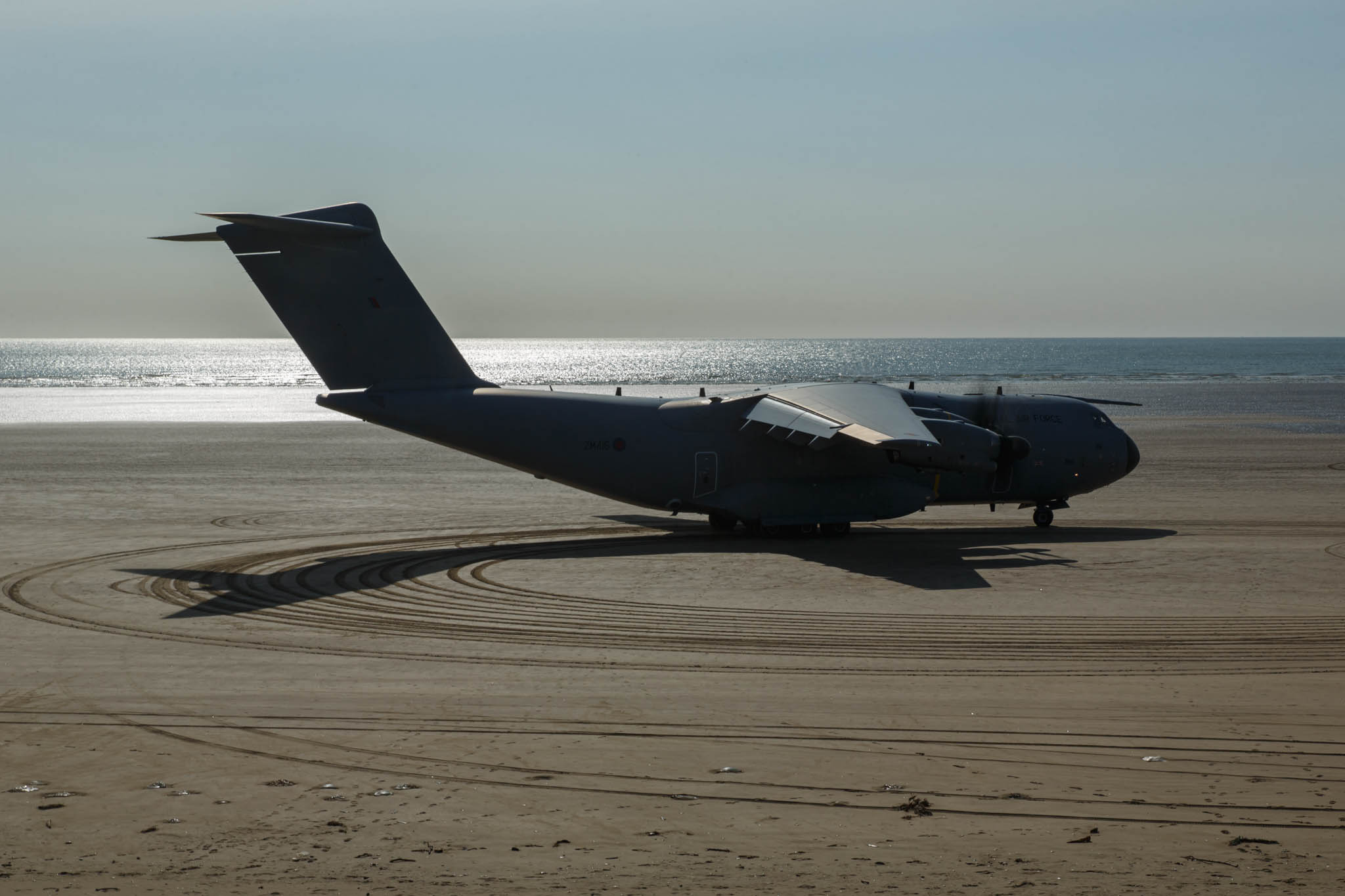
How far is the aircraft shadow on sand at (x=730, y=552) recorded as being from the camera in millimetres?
21219

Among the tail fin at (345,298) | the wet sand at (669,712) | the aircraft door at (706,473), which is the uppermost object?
the tail fin at (345,298)

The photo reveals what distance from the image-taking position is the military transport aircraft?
973 inches

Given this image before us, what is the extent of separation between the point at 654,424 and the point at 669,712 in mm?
14965

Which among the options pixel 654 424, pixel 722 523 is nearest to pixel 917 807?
pixel 654 424

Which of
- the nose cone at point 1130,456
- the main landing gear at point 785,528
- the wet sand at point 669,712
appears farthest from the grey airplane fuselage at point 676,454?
the nose cone at point 1130,456

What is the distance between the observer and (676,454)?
2770 centimetres

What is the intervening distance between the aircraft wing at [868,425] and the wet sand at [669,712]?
221 cm

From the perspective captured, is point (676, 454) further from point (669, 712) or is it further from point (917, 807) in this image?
point (917, 807)

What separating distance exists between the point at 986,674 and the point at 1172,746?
324cm

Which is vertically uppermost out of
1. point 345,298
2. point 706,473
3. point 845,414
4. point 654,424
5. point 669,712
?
point 345,298

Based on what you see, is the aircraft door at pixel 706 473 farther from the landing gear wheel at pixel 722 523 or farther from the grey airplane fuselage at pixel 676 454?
the landing gear wheel at pixel 722 523

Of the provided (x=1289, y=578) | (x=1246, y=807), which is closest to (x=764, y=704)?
(x=1246, y=807)

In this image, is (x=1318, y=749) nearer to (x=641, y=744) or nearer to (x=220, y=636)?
(x=641, y=744)

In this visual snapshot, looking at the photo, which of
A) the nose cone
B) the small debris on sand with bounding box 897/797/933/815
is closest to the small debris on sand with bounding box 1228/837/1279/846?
the small debris on sand with bounding box 897/797/933/815
